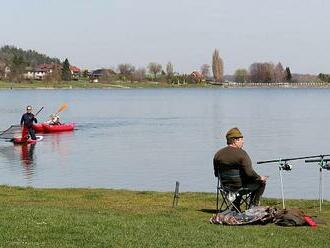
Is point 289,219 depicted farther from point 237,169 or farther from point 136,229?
point 136,229

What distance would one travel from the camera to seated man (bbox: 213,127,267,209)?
11594mm

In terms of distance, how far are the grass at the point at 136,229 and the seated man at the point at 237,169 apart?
0.86 meters

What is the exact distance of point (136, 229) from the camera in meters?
10.2

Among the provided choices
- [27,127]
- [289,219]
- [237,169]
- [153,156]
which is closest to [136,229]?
[237,169]

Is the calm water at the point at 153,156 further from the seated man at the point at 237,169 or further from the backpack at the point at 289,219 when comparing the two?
the backpack at the point at 289,219

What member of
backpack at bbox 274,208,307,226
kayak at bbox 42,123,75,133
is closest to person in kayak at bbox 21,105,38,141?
kayak at bbox 42,123,75,133

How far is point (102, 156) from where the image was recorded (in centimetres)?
3086

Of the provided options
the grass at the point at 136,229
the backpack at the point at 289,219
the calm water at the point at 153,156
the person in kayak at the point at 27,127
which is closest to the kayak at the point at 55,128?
the calm water at the point at 153,156

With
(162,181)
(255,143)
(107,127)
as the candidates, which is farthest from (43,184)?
(107,127)

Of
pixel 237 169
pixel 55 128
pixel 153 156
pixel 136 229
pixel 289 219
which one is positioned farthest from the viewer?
pixel 55 128

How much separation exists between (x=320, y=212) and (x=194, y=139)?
86.6ft

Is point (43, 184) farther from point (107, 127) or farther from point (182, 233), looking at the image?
point (107, 127)

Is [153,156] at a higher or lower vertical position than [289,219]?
lower

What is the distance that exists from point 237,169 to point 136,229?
A: 2419 mm
